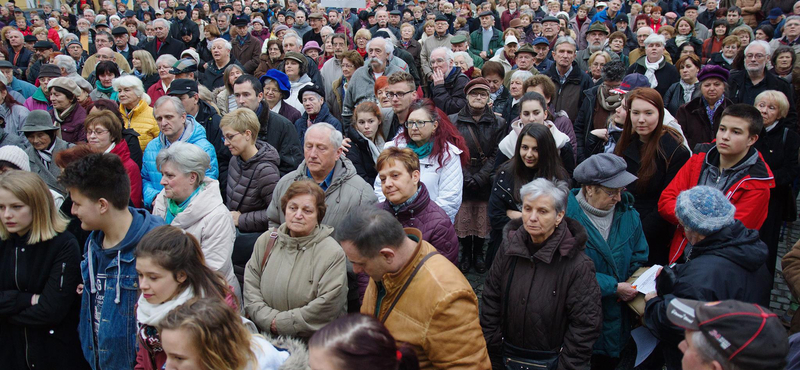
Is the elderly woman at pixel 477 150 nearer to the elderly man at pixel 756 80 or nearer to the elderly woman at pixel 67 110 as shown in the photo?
the elderly man at pixel 756 80

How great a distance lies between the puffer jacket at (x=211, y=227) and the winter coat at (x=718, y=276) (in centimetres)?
275

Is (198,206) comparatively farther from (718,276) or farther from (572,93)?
(572,93)

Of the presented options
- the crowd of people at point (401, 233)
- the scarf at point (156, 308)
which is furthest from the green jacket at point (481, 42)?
the scarf at point (156, 308)

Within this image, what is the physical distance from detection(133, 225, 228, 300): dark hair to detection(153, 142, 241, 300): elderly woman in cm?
79

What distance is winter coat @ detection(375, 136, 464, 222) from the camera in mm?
4680

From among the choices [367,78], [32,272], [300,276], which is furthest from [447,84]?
[32,272]

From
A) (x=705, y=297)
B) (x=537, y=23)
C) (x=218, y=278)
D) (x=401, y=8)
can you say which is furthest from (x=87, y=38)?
(x=705, y=297)

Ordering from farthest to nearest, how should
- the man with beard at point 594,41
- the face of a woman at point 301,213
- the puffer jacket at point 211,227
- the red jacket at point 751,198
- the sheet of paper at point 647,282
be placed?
the man with beard at point 594,41, the red jacket at point 751,198, the puffer jacket at point 211,227, the sheet of paper at point 647,282, the face of a woman at point 301,213

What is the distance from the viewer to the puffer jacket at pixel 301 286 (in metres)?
3.30

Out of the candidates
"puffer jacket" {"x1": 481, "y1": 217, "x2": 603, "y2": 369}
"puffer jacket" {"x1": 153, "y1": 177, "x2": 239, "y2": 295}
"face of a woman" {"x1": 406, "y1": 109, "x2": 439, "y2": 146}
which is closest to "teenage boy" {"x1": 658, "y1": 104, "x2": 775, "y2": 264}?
"puffer jacket" {"x1": 481, "y1": 217, "x2": 603, "y2": 369}

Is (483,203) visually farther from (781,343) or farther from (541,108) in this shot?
(781,343)

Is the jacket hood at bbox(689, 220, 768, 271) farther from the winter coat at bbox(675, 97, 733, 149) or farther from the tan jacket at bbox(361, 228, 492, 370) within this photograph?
the winter coat at bbox(675, 97, 733, 149)

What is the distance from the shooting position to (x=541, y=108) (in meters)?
5.07

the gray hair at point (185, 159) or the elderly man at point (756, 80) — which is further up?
the elderly man at point (756, 80)
